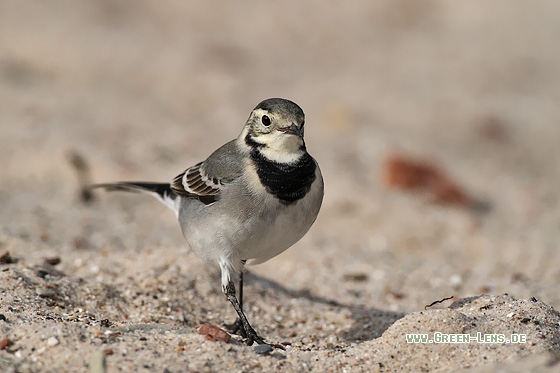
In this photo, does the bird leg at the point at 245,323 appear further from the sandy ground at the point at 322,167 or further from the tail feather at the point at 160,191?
the tail feather at the point at 160,191

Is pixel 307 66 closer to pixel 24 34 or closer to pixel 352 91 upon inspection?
pixel 352 91

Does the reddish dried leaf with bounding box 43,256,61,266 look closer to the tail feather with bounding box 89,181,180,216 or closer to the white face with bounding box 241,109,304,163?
the tail feather with bounding box 89,181,180,216

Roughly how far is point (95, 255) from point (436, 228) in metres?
4.27

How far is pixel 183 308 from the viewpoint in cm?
594

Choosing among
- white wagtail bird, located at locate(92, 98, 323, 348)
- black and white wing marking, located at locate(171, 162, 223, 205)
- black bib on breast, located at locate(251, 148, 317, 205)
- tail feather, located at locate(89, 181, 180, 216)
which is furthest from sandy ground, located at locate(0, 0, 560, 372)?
black bib on breast, located at locate(251, 148, 317, 205)

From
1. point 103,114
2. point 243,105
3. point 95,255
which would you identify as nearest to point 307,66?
point 243,105

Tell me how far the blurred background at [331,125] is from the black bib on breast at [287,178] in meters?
1.69

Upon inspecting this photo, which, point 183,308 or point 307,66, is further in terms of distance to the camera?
point 307,66

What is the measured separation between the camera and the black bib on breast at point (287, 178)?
5.21 metres

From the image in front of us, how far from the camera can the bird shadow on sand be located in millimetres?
5812

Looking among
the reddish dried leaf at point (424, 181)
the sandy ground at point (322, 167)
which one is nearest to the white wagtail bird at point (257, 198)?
the sandy ground at point (322, 167)

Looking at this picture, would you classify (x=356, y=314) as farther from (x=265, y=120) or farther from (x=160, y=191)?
(x=160, y=191)

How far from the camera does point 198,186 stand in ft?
19.1

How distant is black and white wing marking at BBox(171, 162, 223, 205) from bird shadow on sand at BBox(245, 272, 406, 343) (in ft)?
3.77
